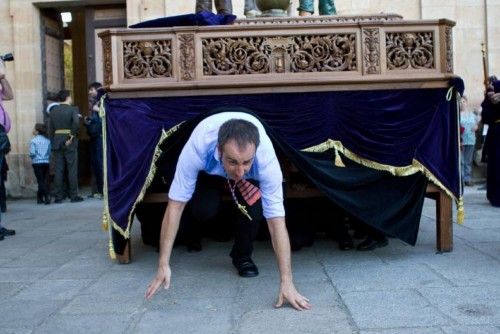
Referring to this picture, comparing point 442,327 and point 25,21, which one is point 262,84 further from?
point 25,21

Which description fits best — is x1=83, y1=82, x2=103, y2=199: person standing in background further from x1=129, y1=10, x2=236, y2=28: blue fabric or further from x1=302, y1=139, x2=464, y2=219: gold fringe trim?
x1=302, y1=139, x2=464, y2=219: gold fringe trim

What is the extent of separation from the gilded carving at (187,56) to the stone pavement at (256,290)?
4.66 ft

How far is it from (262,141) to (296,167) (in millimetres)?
1138

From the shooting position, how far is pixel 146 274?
429 cm

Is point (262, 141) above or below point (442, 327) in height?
above

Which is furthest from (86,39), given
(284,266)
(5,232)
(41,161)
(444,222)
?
(284,266)

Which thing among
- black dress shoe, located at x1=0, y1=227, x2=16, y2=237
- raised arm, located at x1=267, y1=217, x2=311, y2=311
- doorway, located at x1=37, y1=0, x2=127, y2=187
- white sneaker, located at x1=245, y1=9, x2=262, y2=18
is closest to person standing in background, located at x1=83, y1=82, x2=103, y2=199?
doorway, located at x1=37, y1=0, x2=127, y2=187

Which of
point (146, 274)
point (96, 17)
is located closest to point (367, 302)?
point (146, 274)

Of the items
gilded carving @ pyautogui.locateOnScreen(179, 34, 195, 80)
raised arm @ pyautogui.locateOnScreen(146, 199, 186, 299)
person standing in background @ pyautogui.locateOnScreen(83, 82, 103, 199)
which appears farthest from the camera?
person standing in background @ pyautogui.locateOnScreen(83, 82, 103, 199)

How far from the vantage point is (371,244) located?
4996 millimetres

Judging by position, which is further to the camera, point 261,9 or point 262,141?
point 261,9

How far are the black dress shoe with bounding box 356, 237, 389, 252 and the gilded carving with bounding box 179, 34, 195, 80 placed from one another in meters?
1.94

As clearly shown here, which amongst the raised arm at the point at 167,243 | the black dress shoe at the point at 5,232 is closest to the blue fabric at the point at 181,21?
the raised arm at the point at 167,243

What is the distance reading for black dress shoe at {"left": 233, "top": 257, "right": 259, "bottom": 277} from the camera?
415 centimetres
